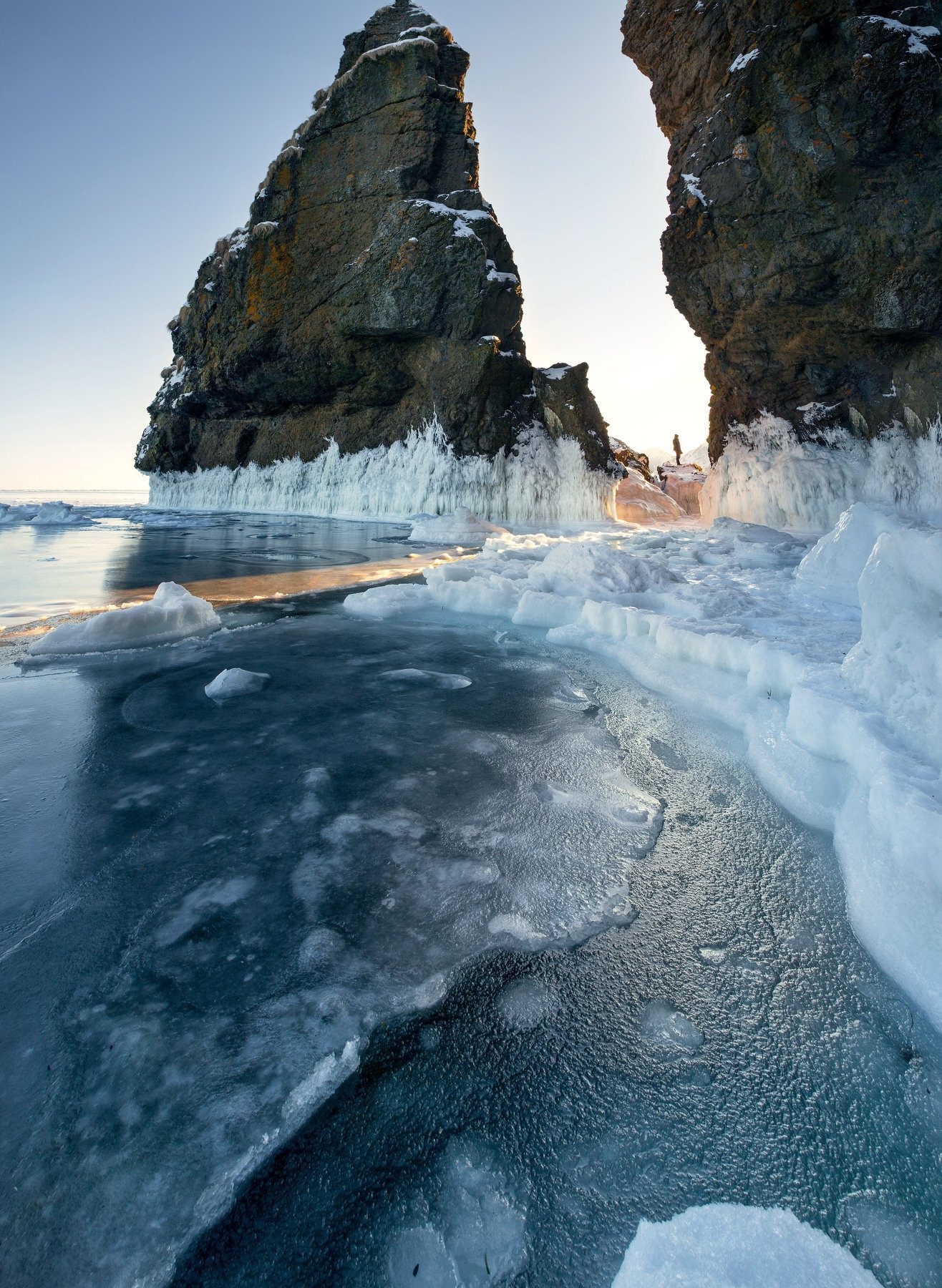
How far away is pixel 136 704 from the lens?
2.92 meters

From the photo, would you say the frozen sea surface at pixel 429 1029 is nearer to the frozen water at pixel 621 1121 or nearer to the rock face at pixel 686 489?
the frozen water at pixel 621 1121

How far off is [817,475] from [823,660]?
10.6m

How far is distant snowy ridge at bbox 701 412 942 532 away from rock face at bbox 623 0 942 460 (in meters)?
0.33

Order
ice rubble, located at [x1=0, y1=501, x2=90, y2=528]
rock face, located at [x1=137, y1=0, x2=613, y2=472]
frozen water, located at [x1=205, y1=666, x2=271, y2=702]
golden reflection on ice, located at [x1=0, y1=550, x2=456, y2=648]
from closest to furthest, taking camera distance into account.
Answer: frozen water, located at [x1=205, y1=666, x2=271, y2=702] < golden reflection on ice, located at [x1=0, y1=550, x2=456, y2=648] < rock face, located at [x1=137, y1=0, x2=613, y2=472] < ice rubble, located at [x1=0, y1=501, x2=90, y2=528]

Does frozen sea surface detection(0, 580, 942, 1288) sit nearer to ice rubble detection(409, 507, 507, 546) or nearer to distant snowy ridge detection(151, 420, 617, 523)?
ice rubble detection(409, 507, 507, 546)

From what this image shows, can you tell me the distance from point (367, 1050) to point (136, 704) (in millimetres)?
2349

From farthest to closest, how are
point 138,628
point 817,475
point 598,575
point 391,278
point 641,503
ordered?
point 641,503
point 391,278
point 817,475
point 598,575
point 138,628

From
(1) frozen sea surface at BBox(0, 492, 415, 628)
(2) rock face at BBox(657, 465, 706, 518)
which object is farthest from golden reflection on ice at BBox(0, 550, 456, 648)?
(2) rock face at BBox(657, 465, 706, 518)

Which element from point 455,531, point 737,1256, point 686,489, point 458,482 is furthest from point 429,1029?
point 686,489

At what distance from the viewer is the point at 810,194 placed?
29.8 feet

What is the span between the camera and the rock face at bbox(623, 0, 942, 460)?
816 centimetres

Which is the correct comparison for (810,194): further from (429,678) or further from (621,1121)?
(621,1121)

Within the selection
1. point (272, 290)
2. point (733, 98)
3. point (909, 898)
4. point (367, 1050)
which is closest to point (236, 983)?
point (367, 1050)

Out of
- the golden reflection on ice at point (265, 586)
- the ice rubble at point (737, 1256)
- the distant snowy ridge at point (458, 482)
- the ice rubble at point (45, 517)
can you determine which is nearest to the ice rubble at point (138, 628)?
the golden reflection on ice at point (265, 586)
